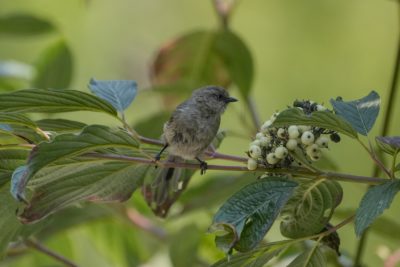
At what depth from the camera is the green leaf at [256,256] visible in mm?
1980

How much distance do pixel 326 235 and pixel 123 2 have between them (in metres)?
5.62

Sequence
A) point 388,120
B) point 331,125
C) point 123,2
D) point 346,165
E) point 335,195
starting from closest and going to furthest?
point 331,125, point 335,195, point 388,120, point 346,165, point 123,2

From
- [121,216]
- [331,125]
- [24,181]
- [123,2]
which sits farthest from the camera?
[123,2]

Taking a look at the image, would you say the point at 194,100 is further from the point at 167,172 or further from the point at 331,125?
the point at 331,125

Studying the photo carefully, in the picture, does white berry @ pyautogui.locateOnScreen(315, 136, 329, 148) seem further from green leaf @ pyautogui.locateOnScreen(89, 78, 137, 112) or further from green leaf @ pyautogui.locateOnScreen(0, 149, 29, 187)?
green leaf @ pyautogui.locateOnScreen(0, 149, 29, 187)

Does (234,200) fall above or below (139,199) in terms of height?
above

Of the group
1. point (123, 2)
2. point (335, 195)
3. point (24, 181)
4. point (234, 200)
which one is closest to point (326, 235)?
point (335, 195)

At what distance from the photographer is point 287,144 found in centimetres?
192

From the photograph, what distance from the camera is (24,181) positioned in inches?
66.7

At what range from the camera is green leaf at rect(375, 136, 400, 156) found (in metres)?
1.80

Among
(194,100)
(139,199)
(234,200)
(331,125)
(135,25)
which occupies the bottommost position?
(135,25)

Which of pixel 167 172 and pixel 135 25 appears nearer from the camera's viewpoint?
pixel 167 172

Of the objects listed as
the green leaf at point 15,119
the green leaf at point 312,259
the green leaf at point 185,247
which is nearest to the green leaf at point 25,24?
the green leaf at point 185,247

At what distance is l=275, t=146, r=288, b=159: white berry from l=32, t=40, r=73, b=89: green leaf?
1.83 metres
